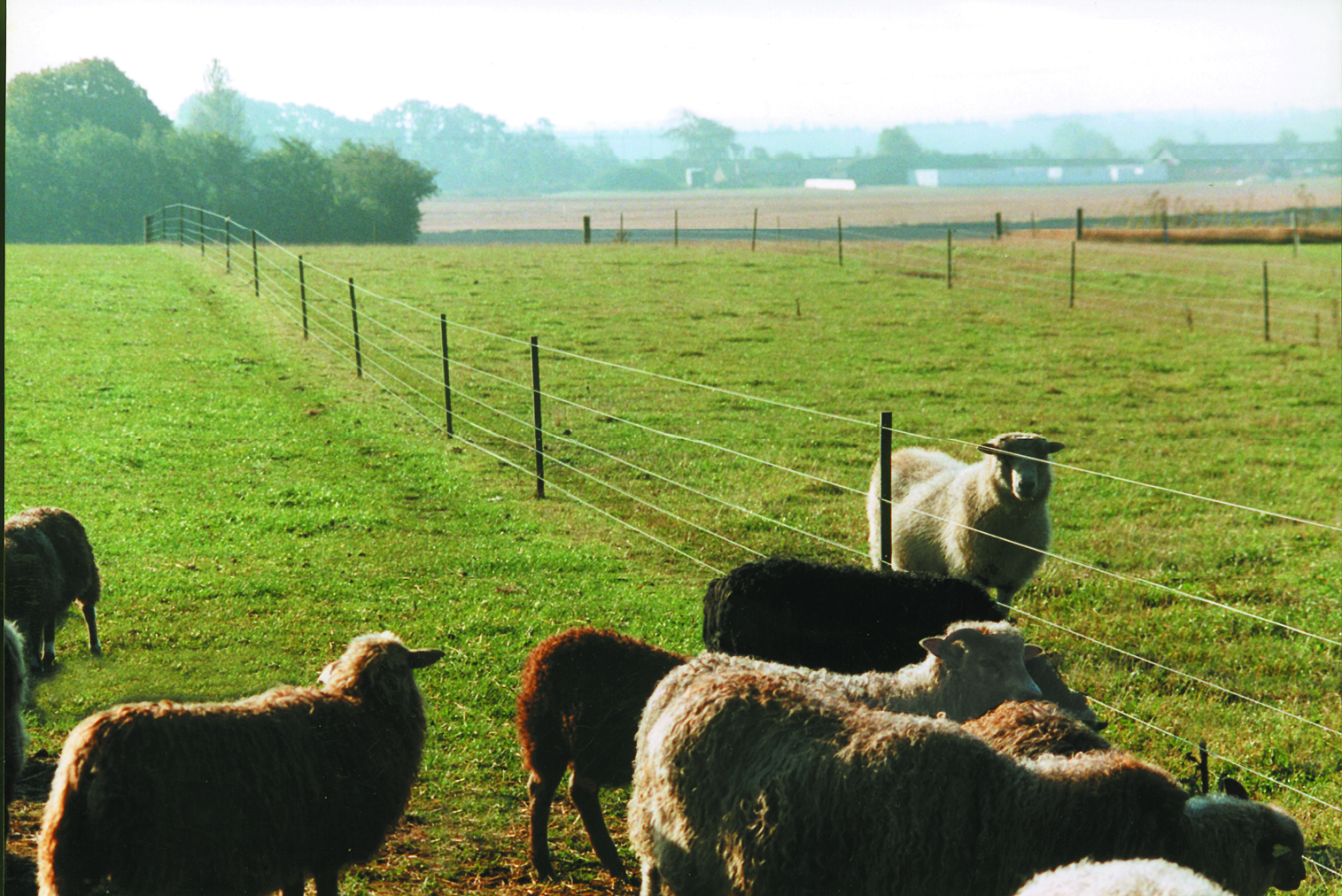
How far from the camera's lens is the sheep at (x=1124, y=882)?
2383 millimetres

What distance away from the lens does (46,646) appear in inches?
233

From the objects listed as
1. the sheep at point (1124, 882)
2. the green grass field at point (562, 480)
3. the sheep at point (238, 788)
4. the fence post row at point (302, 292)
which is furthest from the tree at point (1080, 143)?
the sheep at point (1124, 882)

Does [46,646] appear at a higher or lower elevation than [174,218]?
lower

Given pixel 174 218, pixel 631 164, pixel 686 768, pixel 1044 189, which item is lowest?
pixel 686 768

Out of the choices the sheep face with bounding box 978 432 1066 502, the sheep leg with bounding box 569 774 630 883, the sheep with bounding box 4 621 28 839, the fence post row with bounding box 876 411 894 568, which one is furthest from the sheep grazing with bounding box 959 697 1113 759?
the sheep with bounding box 4 621 28 839

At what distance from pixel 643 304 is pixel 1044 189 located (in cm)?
3663

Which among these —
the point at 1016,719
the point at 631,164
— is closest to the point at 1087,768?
the point at 1016,719

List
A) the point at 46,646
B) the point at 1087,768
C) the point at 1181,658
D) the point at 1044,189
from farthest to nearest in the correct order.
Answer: the point at 1044,189 → the point at 1181,658 → the point at 46,646 → the point at 1087,768

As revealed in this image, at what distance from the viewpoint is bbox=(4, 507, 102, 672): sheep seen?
5656 mm

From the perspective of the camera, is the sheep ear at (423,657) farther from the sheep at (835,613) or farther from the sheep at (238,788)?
the sheep at (835,613)

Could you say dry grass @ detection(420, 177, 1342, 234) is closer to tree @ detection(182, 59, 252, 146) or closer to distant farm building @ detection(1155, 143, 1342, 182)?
distant farm building @ detection(1155, 143, 1342, 182)

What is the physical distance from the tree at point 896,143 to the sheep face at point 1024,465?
3224cm

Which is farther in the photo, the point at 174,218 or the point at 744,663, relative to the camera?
the point at 174,218

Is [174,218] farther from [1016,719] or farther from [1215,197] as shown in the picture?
[1215,197]
